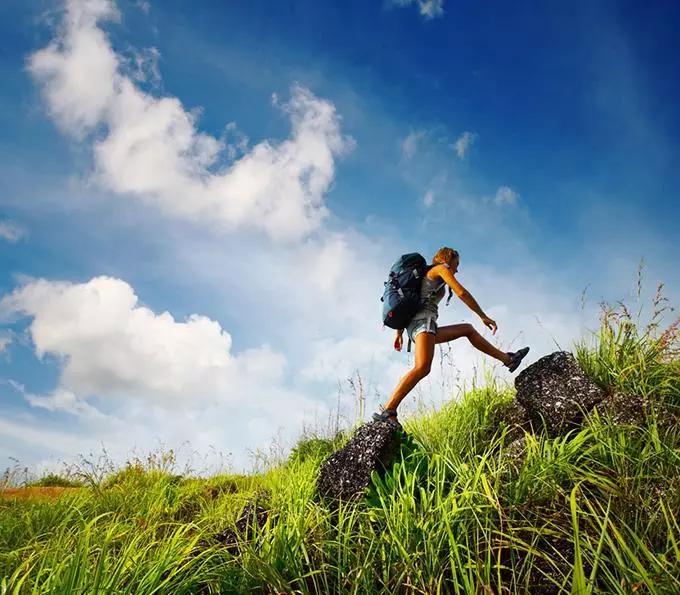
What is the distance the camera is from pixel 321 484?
4402mm

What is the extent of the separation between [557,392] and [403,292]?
1.89 m

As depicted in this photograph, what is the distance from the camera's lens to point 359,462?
4.23 m

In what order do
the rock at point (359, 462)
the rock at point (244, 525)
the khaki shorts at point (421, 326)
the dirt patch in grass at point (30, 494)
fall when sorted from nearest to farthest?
the rock at point (244, 525), the rock at point (359, 462), the khaki shorts at point (421, 326), the dirt patch in grass at point (30, 494)

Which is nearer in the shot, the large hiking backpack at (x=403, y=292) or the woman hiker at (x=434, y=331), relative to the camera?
the woman hiker at (x=434, y=331)

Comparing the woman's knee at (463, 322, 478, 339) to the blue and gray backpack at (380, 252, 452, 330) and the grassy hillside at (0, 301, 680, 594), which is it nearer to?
the blue and gray backpack at (380, 252, 452, 330)

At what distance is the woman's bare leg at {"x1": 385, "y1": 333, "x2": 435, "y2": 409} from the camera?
210 inches

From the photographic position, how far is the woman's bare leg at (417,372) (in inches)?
210

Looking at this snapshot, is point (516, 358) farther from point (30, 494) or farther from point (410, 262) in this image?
point (30, 494)

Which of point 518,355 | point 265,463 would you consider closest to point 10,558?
point 265,463

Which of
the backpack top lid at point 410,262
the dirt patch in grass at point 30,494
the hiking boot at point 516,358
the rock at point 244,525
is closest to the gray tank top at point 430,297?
the backpack top lid at point 410,262

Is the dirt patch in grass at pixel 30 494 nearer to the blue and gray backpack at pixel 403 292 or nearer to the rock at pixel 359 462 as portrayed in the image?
the rock at pixel 359 462

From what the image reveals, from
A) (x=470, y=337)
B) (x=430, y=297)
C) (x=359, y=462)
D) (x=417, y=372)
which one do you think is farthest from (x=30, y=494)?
(x=470, y=337)

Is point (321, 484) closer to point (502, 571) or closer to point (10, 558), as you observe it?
point (502, 571)

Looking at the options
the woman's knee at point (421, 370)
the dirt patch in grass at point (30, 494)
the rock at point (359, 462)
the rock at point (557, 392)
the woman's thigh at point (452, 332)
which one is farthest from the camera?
the dirt patch in grass at point (30, 494)
